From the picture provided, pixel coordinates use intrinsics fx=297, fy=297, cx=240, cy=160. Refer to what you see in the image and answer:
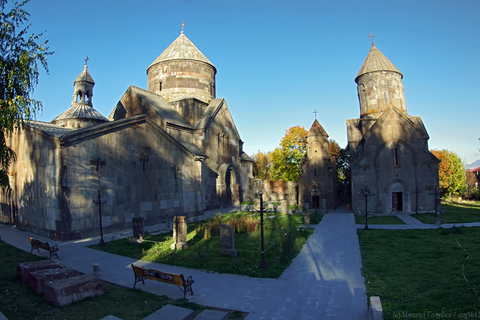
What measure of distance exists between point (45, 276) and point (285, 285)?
20.0 ft

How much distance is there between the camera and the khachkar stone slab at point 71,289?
6566 mm

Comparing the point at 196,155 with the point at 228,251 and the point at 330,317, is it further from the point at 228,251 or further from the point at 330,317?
the point at 330,317

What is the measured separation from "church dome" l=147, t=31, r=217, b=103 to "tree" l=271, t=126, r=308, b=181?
57.1 feet

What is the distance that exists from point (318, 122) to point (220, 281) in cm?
2376

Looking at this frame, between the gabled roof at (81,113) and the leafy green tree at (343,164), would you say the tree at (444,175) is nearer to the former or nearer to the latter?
the leafy green tree at (343,164)

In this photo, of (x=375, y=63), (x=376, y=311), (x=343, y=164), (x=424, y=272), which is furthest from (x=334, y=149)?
(x=376, y=311)

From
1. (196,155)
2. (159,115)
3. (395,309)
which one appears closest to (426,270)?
(395,309)

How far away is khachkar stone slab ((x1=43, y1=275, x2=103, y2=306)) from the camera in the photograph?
6566 mm

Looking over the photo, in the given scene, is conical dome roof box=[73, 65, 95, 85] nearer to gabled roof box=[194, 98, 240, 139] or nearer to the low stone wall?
gabled roof box=[194, 98, 240, 139]

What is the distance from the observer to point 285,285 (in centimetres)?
802

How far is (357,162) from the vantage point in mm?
24344

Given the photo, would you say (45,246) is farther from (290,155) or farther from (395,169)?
(290,155)

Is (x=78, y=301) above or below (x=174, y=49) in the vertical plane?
below

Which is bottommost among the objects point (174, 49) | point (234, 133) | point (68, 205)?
point (68, 205)
